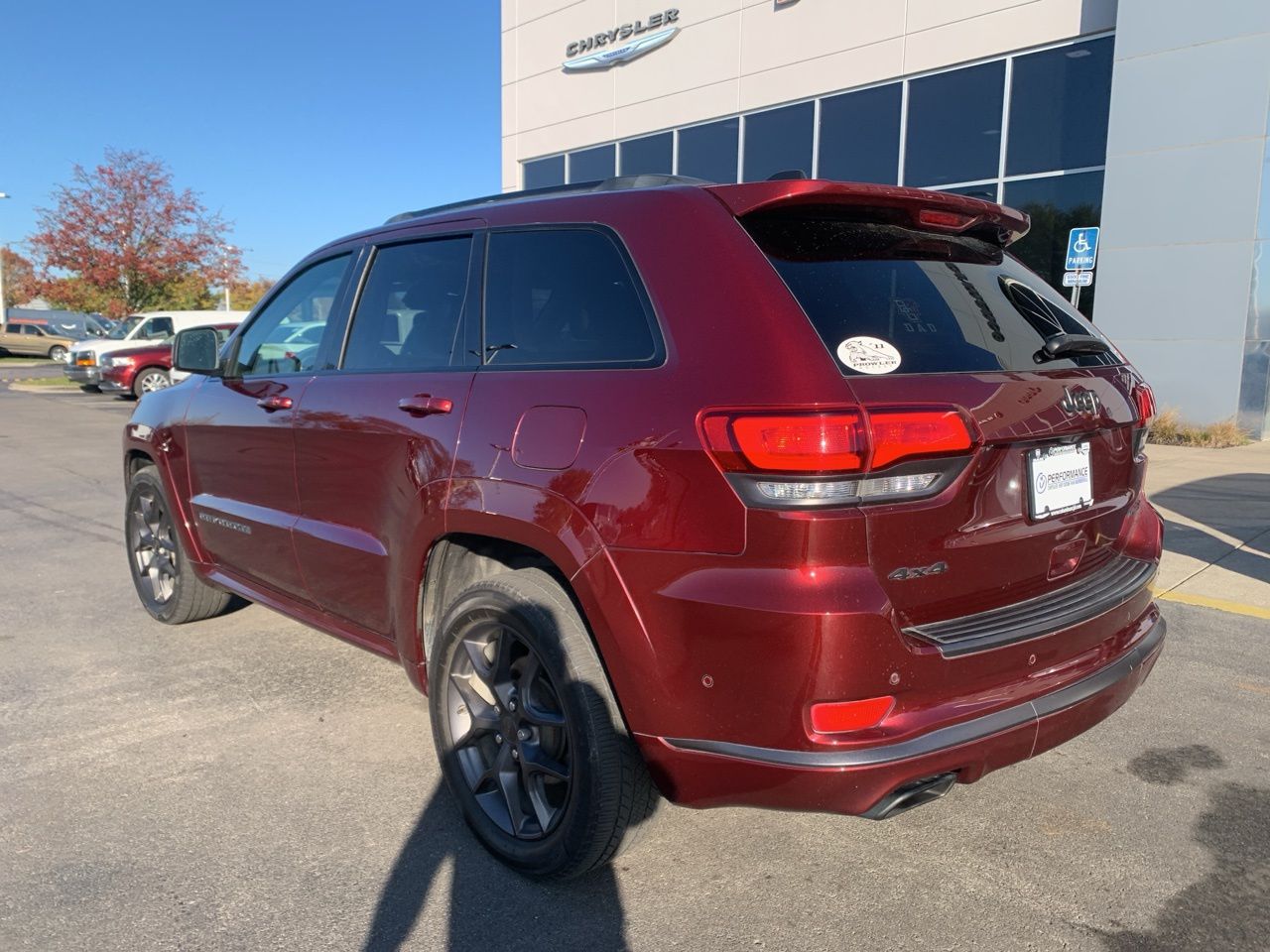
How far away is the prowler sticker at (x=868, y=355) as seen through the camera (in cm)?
220

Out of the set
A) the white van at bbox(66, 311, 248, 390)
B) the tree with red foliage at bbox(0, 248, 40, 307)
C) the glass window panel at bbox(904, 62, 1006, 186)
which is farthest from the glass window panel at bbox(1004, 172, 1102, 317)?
the tree with red foliage at bbox(0, 248, 40, 307)

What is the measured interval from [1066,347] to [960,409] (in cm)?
65

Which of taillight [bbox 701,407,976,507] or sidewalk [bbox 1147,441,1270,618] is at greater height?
taillight [bbox 701,407,976,507]

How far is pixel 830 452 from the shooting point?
6.73 feet

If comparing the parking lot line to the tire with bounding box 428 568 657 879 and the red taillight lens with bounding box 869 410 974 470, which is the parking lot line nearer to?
the red taillight lens with bounding box 869 410 974 470

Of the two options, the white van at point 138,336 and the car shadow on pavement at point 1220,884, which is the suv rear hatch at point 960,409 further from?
the white van at point 138,336

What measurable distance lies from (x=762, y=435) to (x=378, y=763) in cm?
209

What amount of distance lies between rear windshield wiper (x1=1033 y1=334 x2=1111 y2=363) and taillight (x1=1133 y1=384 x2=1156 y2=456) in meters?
0.19

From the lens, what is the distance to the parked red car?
65.0 ft

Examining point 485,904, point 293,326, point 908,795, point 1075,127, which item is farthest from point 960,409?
point 1075,127

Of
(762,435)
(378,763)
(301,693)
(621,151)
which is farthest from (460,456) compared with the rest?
(621,151)

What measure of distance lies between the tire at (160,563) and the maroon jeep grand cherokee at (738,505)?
1889 mm

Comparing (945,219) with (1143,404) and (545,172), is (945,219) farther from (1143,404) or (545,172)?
(545,172)

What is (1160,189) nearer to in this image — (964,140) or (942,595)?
(964,140)
